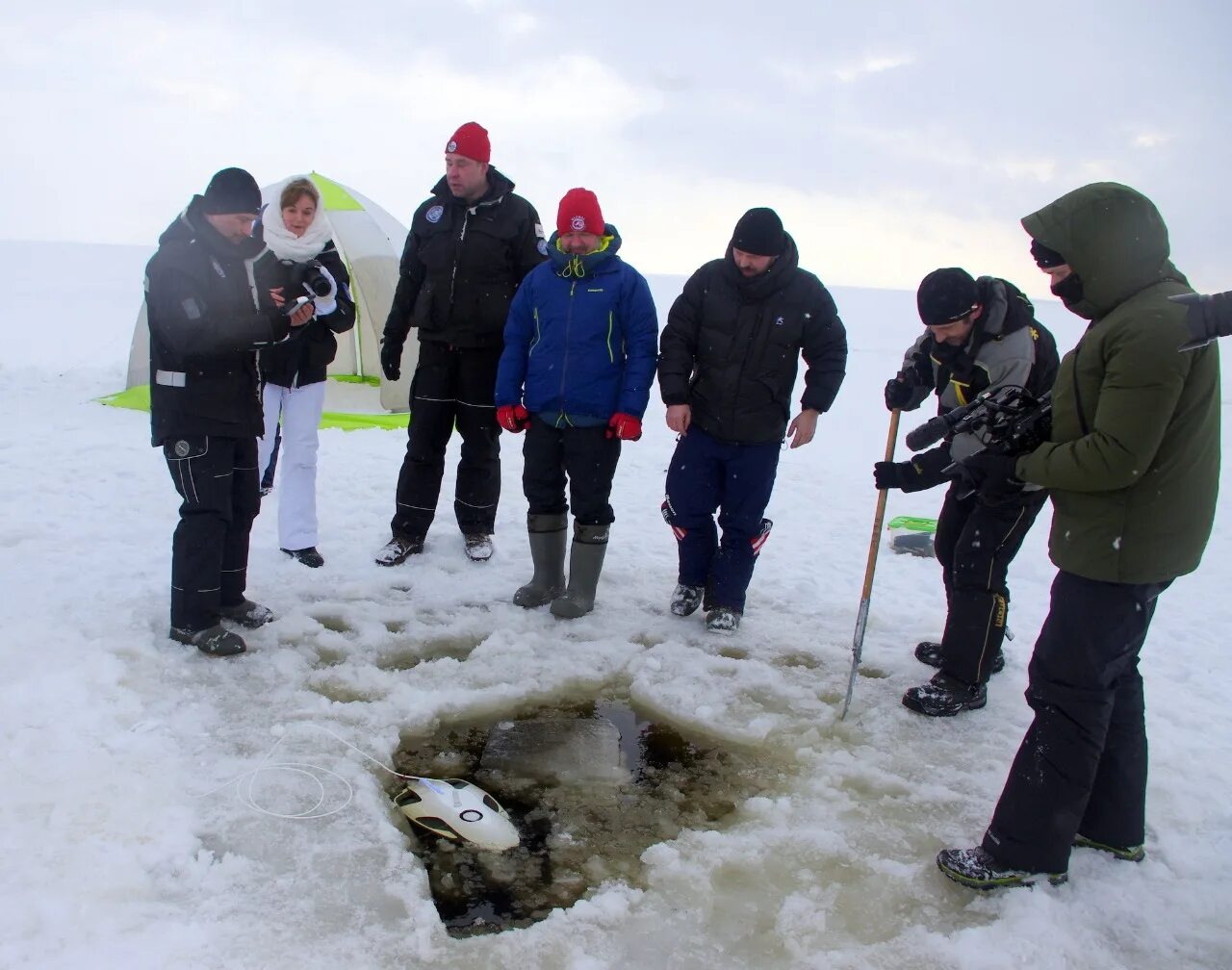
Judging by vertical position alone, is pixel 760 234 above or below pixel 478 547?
above

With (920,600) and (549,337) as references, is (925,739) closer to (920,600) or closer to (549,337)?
(920,600)

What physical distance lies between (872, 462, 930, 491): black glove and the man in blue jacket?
122cm

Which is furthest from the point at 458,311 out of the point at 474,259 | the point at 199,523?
the point at 199,523

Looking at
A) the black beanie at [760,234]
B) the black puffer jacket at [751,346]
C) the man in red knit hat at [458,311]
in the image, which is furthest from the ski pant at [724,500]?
the man in red knit hat at [458,311]

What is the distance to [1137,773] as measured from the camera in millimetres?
3014

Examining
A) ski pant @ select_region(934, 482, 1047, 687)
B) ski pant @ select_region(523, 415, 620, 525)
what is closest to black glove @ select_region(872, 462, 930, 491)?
ski pant @ select_region(934, 482, 1047, 687)

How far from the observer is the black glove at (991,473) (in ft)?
9.66

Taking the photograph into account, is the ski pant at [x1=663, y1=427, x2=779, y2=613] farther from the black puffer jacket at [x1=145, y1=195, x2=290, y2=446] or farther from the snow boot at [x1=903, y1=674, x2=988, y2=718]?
the black puffer jacket at [x1=145, y1=195, x2=290, y2=446]

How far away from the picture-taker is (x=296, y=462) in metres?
5.36

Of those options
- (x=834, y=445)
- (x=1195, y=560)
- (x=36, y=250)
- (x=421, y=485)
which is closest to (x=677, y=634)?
(x=421, y=485)

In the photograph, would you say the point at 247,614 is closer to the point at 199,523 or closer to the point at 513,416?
the point at 199,523

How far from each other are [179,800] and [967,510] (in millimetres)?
3232

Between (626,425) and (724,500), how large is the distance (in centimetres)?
66

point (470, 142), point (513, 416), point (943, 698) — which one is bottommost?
point (943, 698)
